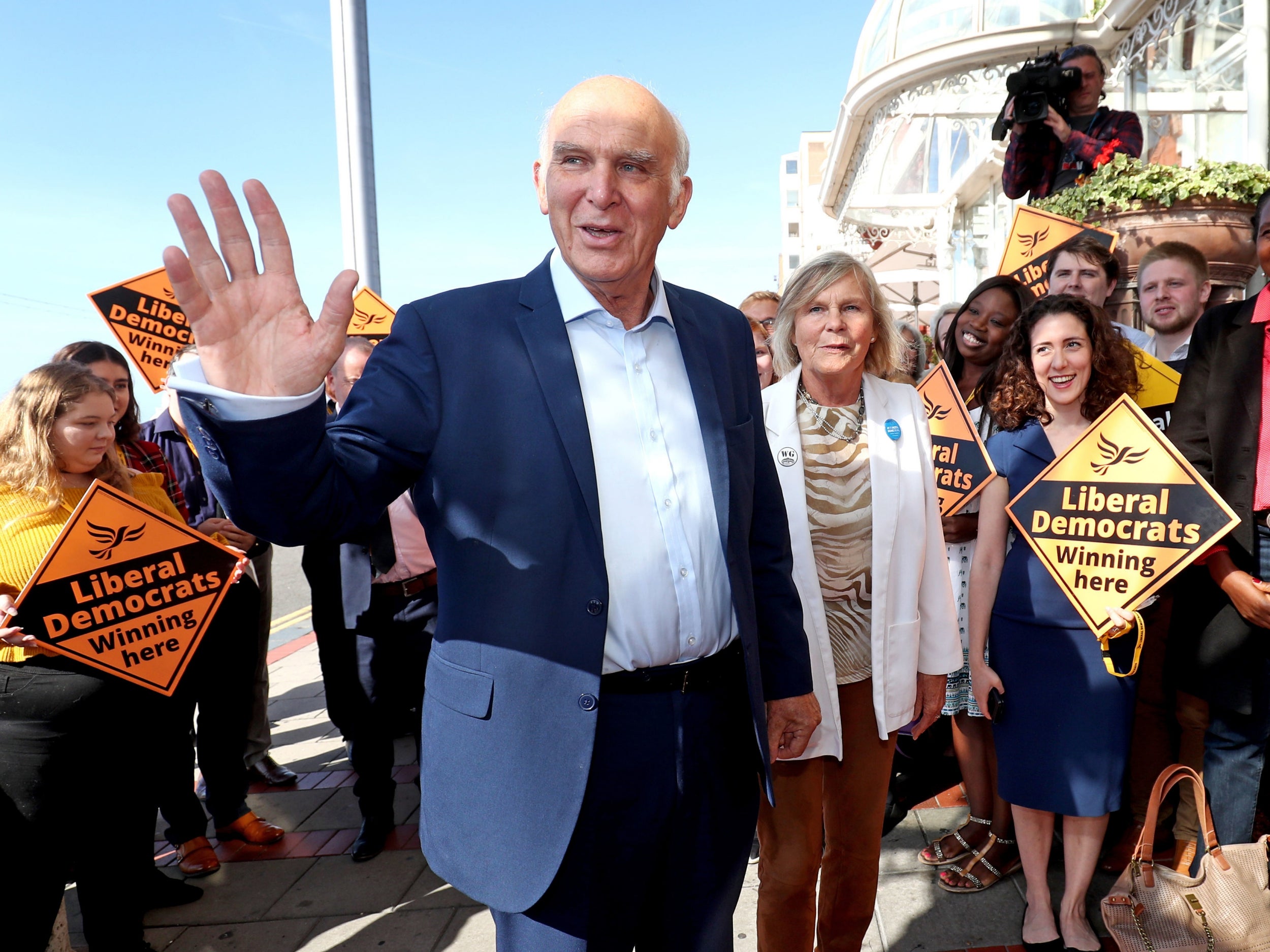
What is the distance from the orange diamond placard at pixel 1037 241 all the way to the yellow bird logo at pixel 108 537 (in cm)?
405

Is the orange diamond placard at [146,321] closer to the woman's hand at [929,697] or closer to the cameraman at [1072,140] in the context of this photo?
the woman's hand at [929,697]

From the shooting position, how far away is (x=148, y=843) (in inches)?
121

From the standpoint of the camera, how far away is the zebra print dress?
2.43m

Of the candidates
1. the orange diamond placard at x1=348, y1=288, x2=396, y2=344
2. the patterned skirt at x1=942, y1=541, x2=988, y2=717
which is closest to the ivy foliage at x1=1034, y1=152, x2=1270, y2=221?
the patterned skirt at x1=942, y1=541, x2=988, y2=717

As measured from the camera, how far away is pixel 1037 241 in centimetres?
417

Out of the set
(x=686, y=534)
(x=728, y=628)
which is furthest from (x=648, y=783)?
(x=686, y=534)

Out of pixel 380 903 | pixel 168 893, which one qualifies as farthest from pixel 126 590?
pixel 380 903

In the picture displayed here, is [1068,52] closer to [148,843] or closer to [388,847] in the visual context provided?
[388,847]

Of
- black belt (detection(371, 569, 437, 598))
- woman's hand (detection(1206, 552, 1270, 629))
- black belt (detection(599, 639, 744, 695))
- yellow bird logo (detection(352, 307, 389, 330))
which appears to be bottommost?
black belt (detection(371, 569, 437, 598))

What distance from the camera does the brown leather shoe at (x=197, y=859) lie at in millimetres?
3604

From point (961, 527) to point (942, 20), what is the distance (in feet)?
32.5

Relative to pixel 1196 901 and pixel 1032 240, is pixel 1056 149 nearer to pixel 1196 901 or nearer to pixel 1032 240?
pixel 1032 240

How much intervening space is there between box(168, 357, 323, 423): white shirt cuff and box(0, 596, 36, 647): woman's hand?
2.02 metres

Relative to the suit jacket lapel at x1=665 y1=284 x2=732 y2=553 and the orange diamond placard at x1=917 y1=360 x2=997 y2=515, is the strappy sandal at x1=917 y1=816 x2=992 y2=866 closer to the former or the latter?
the orange diamond placard at x1=917 y1=360 x2=997 y2=515
